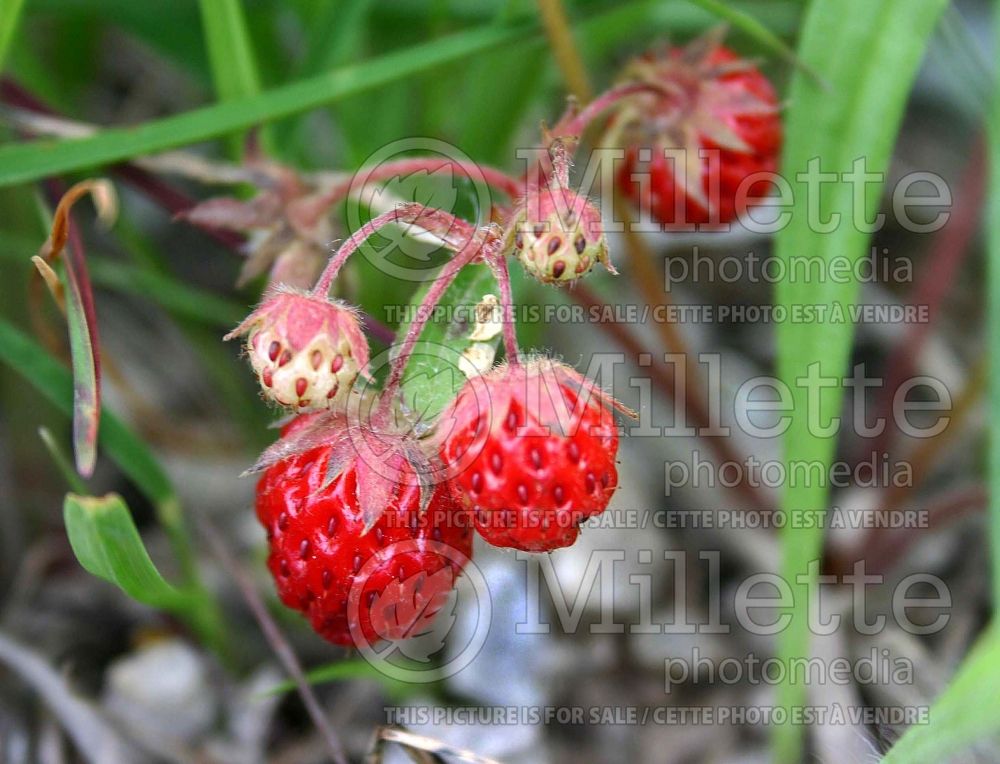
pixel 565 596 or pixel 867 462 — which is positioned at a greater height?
pixel 867 462

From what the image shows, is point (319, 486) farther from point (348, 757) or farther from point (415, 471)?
point (348, 757)

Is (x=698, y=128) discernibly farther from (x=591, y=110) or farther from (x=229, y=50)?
(x=229, y=50)

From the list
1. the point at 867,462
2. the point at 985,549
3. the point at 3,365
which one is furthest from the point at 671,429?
the point at 3,365

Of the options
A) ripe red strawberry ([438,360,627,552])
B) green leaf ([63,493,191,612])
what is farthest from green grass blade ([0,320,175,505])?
ripe red strawberry ([438,360,627,552])

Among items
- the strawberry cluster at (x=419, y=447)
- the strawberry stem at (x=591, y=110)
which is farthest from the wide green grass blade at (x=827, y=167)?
the strawberry cluster at (x=419, y=447)

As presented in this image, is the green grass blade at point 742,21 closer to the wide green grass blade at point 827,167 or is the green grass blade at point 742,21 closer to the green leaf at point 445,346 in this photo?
the wide green grass blade at point 827,167

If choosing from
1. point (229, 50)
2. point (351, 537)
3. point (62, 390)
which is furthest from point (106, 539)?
point (229, 50)
